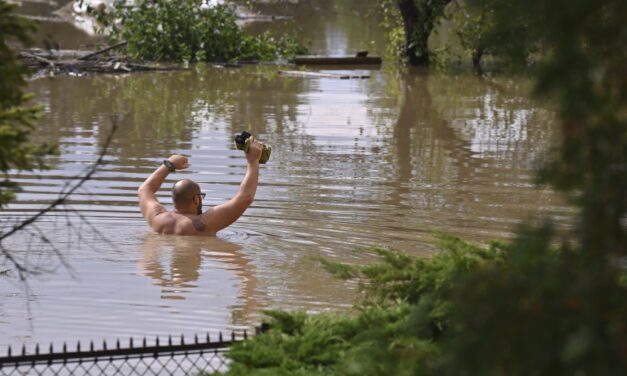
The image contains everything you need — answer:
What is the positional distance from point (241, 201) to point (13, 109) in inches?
229

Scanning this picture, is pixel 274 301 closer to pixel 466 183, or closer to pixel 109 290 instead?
pixel 109 290

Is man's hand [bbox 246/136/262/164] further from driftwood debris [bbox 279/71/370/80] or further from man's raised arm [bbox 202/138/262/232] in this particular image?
driftwood debris [bbox 279/71/370/80]

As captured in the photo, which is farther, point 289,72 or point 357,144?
point 289,72

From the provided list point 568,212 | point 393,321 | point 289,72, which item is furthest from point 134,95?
point 393,321

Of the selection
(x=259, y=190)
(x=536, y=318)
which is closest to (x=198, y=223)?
(x=259, y=190)

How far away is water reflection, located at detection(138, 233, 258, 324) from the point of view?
30.7 feet

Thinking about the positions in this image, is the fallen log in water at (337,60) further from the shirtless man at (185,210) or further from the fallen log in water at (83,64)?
the shirtless man at (185,210)

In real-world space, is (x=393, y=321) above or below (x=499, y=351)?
below

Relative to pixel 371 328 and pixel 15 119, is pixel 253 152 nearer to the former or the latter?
pixel 371 328

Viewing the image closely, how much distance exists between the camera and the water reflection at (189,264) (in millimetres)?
9367

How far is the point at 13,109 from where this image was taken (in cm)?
543

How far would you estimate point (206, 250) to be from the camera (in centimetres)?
1107

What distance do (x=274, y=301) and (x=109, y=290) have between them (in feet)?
3.79

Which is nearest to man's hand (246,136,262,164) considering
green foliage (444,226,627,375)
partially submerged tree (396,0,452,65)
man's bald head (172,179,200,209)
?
man's bald head (172,179,200,209)
